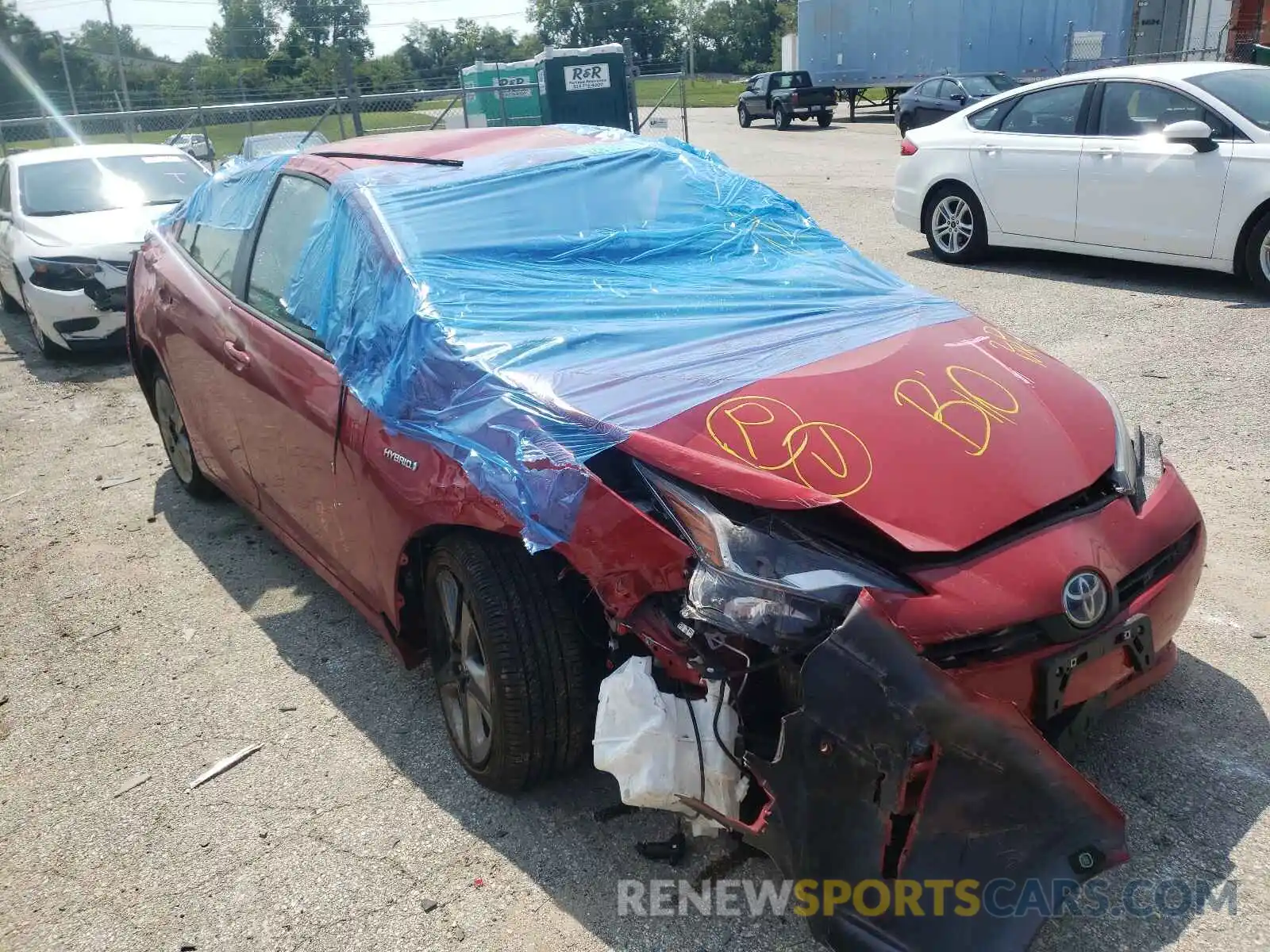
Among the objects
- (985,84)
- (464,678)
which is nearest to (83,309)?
(464,678)

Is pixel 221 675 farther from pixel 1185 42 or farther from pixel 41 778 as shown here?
pixel 1185 42

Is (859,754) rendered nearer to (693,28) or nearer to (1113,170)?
(1113,170)

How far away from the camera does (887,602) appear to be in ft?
7.16

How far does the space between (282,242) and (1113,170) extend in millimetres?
6243

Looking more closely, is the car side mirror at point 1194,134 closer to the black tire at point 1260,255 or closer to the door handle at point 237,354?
the black tire at point 1260,255

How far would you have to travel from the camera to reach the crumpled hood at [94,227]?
8164 mm

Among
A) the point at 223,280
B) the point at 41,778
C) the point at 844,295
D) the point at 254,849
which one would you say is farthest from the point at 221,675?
the point at 844,295

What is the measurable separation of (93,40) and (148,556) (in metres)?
62.1

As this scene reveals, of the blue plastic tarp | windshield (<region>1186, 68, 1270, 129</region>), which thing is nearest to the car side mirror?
windshield (<region>1186, 68, 1270, 129</region>)

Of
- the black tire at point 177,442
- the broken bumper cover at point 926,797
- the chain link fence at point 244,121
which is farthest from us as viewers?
the chain link fence at point 244,121

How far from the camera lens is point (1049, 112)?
326 inches

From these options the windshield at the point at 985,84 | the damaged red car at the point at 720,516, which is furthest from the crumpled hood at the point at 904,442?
the windshield at the point at 985,84

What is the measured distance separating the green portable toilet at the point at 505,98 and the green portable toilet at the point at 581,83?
28 centimetres

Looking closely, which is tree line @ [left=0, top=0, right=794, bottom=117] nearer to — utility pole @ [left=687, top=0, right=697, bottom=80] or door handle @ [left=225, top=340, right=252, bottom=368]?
utility pole @ [left=687, top=0, right=697, bottom=80]
